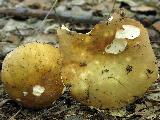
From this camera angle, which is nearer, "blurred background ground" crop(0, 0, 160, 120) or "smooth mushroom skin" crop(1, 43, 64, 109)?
"smooth mushroom skin" crop(1, 43, 64, 109)

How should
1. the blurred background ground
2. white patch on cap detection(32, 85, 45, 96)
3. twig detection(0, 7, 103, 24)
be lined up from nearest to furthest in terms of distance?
white patch on cap detection(32, 85, 45, 96) < the blurred background ground < twig detection(0, 7, 103, 24)

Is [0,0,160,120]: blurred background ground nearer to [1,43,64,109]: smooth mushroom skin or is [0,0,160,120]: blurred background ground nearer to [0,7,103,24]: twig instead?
[0,7,103,24]: twig

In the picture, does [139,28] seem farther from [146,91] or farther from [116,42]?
[146,91]

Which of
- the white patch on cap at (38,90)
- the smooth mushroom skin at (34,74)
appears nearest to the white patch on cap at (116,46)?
the smooth mushroom skin at (34,74)

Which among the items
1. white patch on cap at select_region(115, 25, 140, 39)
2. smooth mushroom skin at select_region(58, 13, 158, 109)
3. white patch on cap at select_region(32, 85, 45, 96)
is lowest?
white patch on cap at select_region(32, 85, 45, 96)

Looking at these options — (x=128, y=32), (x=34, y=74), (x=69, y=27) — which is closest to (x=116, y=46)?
(x=128, y=32)

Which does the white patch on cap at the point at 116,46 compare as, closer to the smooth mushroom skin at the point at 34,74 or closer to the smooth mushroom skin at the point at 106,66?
the smooth mushroom skin at the point at 106,66

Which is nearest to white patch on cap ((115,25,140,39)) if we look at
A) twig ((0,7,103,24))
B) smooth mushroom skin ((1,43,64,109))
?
smooth mushroom skin ((1,43,64,109))
